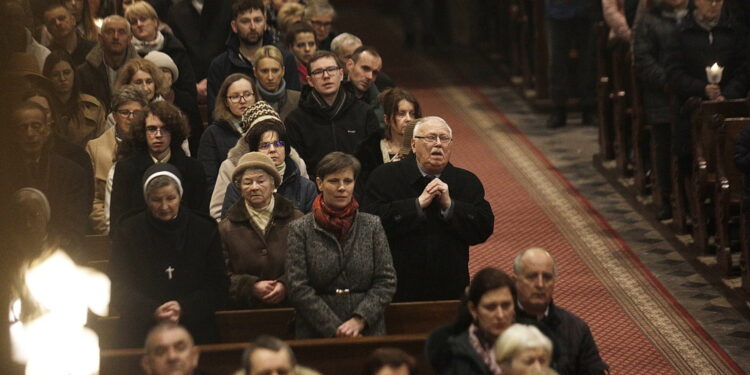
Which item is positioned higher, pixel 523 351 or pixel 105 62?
pixel 105 62

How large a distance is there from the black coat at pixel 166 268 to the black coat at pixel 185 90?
2.73 metres

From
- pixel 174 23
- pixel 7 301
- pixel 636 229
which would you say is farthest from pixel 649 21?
pixel 7 301

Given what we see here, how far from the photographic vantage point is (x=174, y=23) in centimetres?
880

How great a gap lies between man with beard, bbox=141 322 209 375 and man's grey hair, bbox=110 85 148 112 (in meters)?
2.79

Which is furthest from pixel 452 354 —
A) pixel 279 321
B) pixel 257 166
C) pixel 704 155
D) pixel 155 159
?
pixel 704 155

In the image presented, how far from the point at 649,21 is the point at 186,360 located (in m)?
5.15

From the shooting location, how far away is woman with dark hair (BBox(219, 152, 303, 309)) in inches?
202

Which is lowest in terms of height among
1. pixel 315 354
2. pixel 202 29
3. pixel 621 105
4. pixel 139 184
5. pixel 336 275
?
pixel 315 354

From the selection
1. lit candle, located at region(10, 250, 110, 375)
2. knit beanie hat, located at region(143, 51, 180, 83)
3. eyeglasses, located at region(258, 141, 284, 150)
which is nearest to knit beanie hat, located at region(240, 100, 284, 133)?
eyeglasses, located at region(258, 141, 284, 150)

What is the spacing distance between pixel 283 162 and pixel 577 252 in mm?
2888

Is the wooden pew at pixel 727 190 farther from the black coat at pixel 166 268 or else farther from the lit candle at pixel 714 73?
the black coat at pixel 166 268

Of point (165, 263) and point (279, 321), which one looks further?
point (279, 321)

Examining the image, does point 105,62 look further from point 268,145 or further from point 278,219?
point 278,219

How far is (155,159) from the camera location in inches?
228
